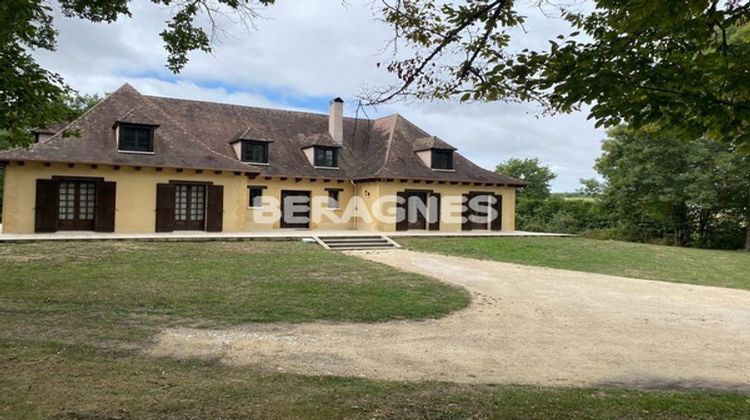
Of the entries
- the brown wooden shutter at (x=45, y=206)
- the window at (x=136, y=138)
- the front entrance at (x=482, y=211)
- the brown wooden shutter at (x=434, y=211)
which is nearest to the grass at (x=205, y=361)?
the brown wooden shutter at (x=45, y=206)

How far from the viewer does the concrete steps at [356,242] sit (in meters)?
19.6

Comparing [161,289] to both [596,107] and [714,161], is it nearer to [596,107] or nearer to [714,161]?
[596,107]

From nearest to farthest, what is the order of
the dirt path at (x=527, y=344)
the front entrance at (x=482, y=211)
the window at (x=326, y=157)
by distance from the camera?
1. the dirt path at (x=527, y=344)
2. the window at (x=326, y=157)
3. the front entrance at (x=482, y=211)

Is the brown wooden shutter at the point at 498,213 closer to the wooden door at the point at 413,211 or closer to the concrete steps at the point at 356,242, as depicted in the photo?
the wooden door at the point at 413,211

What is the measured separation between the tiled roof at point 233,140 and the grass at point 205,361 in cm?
680

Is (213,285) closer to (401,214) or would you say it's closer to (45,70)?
(45,70)

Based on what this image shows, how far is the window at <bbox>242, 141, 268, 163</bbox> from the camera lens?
77.3ft

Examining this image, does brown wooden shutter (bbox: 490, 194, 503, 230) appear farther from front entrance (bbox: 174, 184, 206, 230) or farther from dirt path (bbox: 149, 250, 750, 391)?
dirt path (bbox: 149, 250, 750, 391)

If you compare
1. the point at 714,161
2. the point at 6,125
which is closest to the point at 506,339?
the point at 6,125

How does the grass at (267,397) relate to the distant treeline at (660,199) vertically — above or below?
below

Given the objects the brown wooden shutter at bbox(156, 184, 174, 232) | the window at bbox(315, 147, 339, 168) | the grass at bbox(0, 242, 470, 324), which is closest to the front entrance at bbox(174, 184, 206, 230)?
the brown wooden shutter at bbox(156, 184, 174, 232)

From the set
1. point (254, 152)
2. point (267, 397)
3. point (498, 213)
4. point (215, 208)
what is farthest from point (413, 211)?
point (267, 397)

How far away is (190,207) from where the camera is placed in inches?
836

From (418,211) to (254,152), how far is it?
24.9ft
